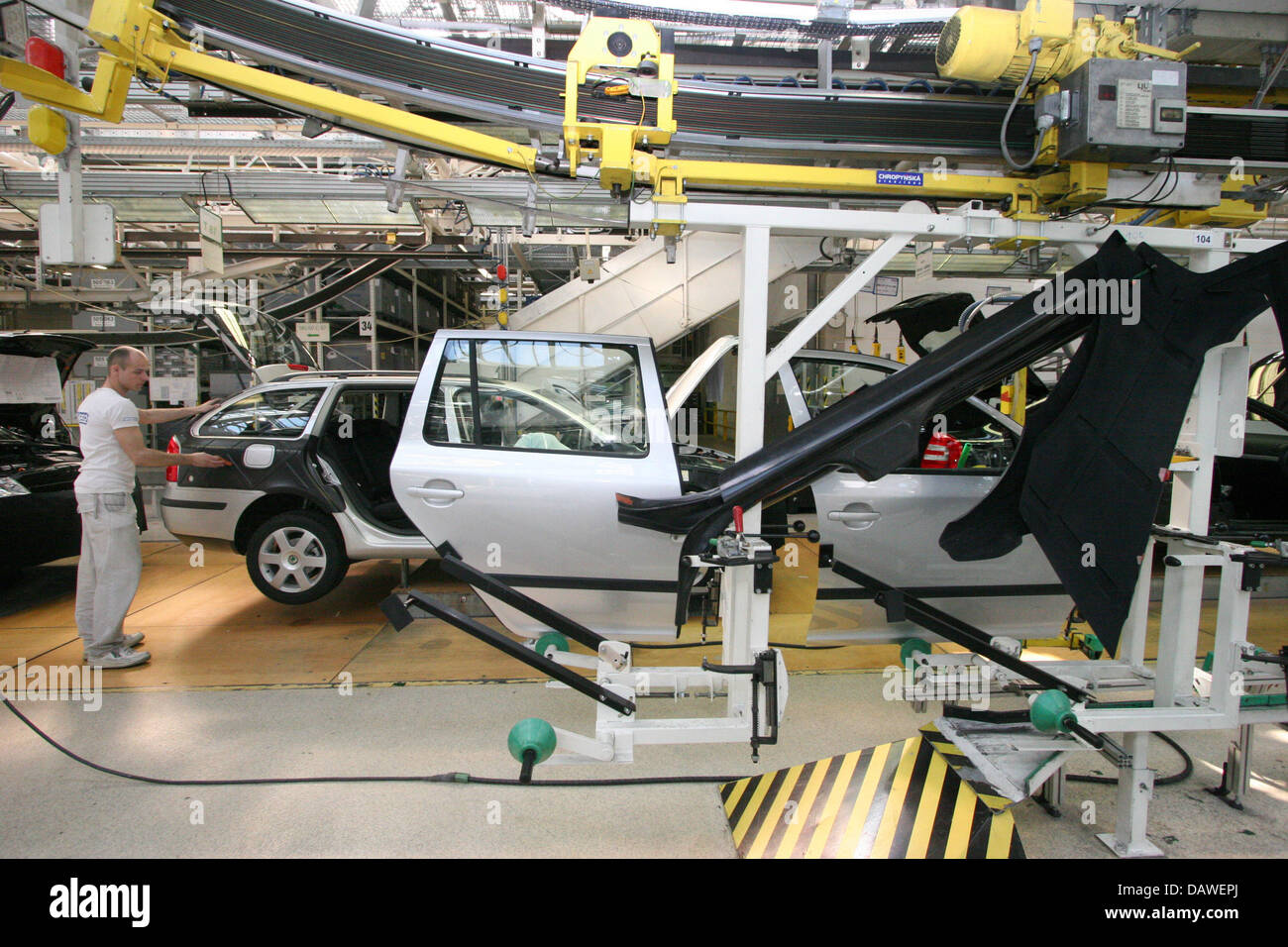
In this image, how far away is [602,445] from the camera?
3055mm

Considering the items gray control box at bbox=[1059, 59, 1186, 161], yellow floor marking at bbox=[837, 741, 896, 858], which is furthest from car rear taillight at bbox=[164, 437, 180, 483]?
gray control box at bbox=[1059, 59, 1186, 161]

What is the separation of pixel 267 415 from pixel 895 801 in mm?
4638

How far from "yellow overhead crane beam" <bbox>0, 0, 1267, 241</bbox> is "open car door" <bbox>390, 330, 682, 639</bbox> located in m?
0.79

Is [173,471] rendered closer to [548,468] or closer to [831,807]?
[548,468]

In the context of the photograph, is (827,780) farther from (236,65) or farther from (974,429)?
(236,65)

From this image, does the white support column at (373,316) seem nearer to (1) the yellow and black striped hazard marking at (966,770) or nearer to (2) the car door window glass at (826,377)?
(2) the car door window glass at (826,377)

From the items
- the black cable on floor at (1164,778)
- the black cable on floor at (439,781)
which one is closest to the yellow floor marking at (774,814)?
the black cable on floor at (439,781)

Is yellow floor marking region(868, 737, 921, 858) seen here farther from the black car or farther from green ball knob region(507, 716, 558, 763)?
the black car

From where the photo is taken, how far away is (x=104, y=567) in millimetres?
3729

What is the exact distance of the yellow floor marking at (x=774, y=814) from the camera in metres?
2.23

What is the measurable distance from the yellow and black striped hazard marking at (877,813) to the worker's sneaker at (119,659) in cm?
352

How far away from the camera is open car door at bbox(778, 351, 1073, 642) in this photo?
10.3ft

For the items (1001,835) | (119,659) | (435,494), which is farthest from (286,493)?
(1001,835)

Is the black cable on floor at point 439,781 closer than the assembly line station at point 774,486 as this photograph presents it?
No
